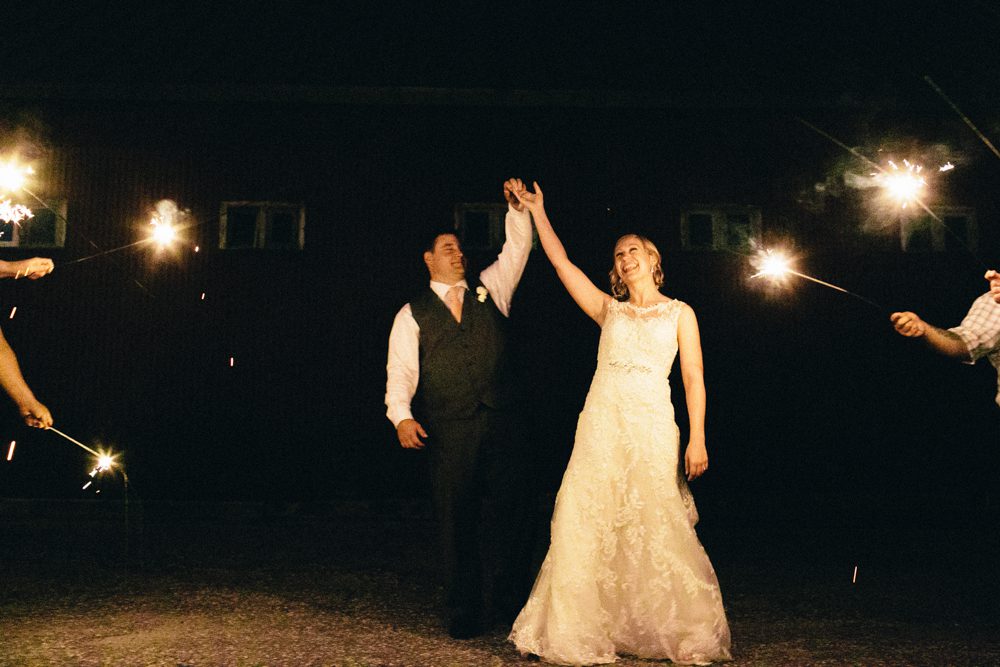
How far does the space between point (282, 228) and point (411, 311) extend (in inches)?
256

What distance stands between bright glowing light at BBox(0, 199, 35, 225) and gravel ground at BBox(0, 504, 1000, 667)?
469cm

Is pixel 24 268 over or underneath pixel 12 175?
underneath

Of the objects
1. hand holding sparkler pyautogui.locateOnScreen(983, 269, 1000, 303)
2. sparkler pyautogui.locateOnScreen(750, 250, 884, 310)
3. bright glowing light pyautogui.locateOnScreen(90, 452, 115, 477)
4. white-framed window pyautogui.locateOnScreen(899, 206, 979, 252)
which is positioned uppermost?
white-framed window pyautogui.locateOnScreen(899, 206, 979, 252)

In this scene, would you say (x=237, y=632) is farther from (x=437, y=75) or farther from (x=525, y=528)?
(x=437, y=75)

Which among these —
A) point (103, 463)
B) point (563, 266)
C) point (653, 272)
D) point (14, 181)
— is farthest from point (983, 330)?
point (14, 181)

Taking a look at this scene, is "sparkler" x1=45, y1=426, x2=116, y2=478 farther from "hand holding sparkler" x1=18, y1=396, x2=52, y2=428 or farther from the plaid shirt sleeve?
the plaid shirt sleeve

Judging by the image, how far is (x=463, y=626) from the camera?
12.4 ft

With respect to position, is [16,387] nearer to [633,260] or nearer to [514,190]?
[514,190]

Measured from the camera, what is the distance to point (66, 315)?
386 inches

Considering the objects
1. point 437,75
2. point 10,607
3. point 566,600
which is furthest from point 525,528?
point 437,75

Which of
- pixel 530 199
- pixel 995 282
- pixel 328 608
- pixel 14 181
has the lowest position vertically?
pixel 328 608

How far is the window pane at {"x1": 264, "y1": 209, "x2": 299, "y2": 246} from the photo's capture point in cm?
1005

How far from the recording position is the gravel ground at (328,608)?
352 cm

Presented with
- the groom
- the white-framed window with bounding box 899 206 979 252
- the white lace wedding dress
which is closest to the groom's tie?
the groom
